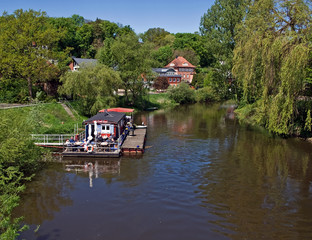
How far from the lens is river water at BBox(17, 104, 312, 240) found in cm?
1502

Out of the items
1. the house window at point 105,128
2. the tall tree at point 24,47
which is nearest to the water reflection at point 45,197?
the house window at point 105,128

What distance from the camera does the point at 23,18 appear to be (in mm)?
43000

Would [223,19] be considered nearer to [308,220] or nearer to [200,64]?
[308,220]

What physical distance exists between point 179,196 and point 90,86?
29919 millimetres

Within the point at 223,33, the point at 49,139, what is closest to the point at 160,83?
the point at 223,33

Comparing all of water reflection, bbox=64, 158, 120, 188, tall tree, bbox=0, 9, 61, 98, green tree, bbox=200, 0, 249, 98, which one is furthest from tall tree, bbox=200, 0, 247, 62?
water reflection, bbox=64, 158, 120, 188

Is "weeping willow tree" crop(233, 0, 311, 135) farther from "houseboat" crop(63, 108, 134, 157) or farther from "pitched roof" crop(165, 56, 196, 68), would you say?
"pitched roof" crop(165, 56, 196, 68)

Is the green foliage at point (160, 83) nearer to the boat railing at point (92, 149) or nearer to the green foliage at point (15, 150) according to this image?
the boat railing at point (92, 149)

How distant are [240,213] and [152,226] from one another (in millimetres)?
5320

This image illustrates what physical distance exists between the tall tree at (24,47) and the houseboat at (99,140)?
57.8 feet

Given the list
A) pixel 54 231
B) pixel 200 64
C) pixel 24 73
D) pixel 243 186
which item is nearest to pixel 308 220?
pixel 243 186

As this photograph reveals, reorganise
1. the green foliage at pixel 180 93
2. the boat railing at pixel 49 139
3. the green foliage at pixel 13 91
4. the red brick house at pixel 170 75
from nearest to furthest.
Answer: the boat railing at pixel 49 139
the green foliage at pixel 13 91
the green foliage at pixel 180 93
the red brick house at pixel 170 75

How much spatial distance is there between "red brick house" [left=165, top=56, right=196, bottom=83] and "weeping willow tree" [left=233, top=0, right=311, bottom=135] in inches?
2842

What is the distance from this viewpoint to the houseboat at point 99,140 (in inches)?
1028
